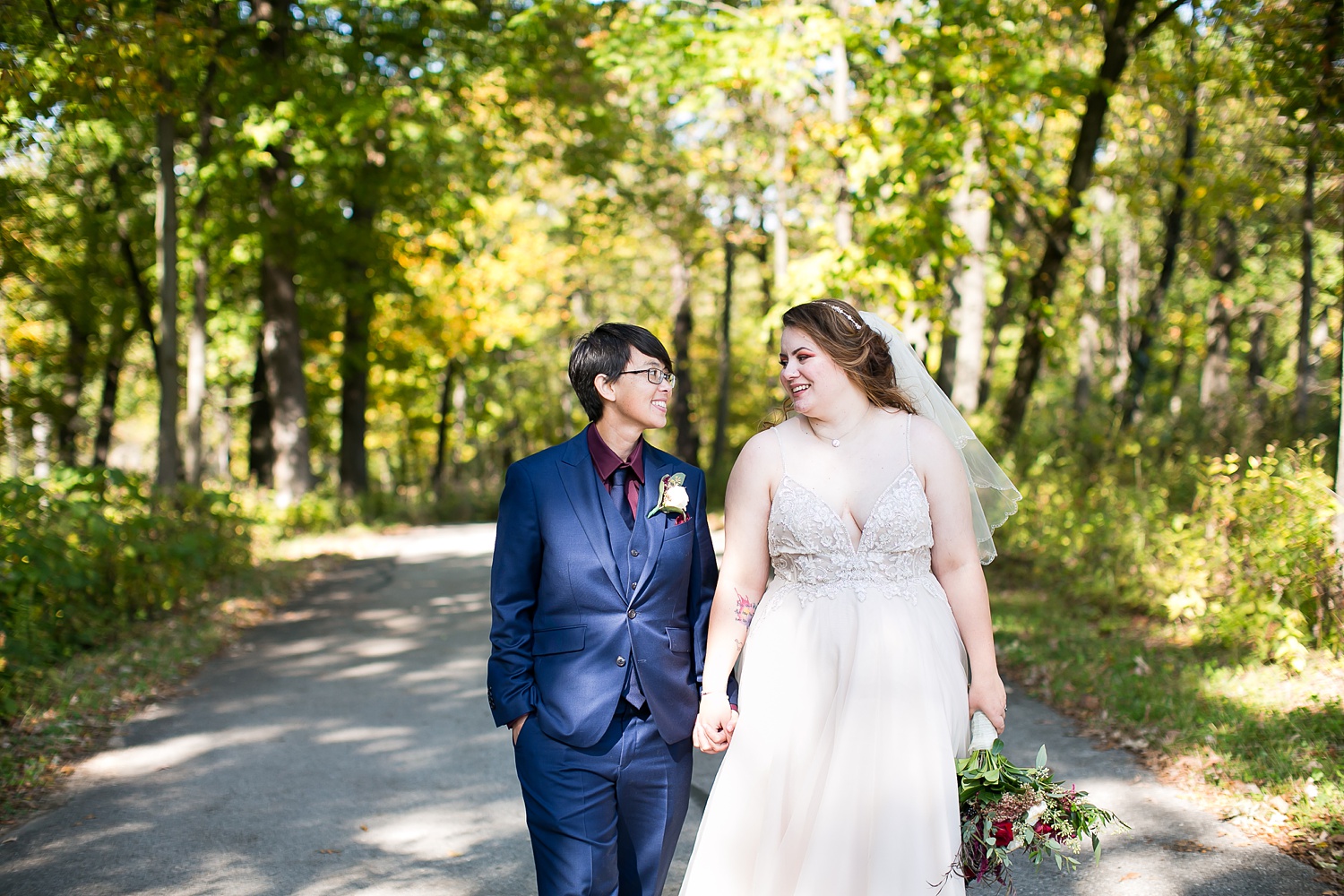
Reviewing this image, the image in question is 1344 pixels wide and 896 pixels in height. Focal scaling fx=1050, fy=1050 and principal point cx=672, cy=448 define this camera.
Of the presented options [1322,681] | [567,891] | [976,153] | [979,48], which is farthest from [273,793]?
[979,48]

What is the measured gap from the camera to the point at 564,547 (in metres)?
3.26

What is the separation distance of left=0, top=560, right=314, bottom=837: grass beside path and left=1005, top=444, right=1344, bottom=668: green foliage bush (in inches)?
297

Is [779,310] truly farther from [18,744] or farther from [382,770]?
[18,744]

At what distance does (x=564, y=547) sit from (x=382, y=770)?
3799mm

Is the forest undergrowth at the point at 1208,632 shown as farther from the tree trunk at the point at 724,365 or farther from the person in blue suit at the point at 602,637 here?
the tree trunk at the point at 724,365

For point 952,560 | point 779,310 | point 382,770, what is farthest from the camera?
point 779,310

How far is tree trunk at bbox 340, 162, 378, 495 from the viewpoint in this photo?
56.9ft

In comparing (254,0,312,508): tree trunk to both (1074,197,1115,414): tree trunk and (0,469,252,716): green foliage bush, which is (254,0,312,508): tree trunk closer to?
(0,469,252,716): green foliage bush

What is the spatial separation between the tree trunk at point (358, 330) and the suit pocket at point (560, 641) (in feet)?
47.5

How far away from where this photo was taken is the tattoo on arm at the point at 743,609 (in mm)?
3457

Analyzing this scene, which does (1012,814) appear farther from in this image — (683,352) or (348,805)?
(683,352)

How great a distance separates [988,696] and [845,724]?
0.47 metres

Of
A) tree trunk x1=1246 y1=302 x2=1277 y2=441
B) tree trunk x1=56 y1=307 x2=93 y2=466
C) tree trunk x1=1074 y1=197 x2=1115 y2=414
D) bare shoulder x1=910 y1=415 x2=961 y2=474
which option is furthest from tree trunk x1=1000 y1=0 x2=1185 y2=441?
tree trunk x1=56 y1=307 x2=93 y2=466

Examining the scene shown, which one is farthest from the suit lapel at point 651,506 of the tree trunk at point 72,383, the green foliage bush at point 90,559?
the tree trunk at point 72,383
